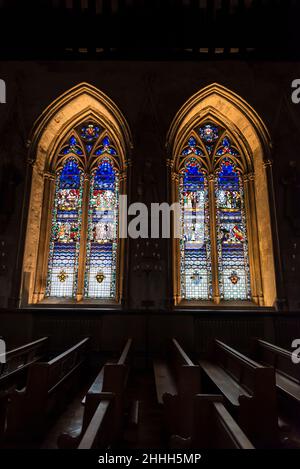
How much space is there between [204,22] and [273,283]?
16.2 feet

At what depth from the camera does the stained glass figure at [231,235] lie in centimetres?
698

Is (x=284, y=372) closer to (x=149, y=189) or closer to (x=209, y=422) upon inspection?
(x=209, y=422)

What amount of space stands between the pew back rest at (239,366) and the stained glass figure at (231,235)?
96.7 inches

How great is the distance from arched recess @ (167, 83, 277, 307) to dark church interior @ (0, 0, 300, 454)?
0.04 m

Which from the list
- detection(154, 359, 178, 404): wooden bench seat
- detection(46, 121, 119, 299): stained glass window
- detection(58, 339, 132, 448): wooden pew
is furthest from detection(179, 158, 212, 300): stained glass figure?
detection(58, 339, 132, 448): wooden pew

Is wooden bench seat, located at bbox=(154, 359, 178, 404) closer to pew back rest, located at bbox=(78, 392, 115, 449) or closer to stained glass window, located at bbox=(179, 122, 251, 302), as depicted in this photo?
pew back rest, located at bbox=(78, 392, 115, 449)

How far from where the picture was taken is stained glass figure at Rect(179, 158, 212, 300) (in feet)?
22.8

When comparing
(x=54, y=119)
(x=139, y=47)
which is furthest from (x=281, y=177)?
(x=54, y=119)

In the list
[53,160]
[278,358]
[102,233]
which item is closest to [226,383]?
[278,358]

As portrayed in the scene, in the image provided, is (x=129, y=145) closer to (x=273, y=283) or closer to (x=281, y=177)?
(x=281, y=177)

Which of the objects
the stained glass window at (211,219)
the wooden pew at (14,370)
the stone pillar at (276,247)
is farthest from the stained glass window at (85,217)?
the stone pillar at (276,247)

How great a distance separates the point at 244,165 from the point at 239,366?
18.1ft

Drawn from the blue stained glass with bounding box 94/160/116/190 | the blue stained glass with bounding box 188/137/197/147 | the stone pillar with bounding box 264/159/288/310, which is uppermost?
the blue stained glass with bounding box 188/137/197/147

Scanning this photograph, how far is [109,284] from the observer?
6.93 metres
